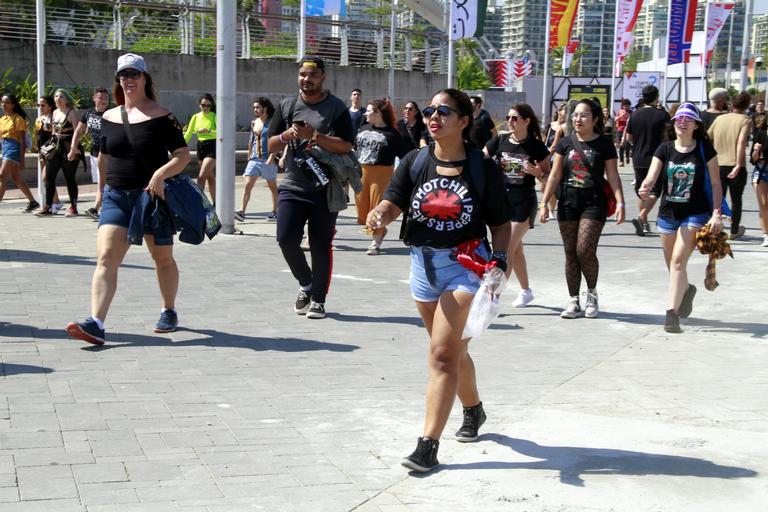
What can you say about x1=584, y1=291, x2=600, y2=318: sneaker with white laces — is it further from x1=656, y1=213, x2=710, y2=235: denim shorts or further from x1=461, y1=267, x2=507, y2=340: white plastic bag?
x1=461, y1=267, x2=507, y2=340: white plastic bag

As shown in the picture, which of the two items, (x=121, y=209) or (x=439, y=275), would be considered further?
(x=121, y=209)

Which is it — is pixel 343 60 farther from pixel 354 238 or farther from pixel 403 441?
pixel 403 441

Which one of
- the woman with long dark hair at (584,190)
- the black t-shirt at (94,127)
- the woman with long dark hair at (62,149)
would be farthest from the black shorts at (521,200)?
the woman with long dark hair at (62,149)

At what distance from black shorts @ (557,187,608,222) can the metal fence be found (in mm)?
16918

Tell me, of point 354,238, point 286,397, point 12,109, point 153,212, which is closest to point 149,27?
point 12,109

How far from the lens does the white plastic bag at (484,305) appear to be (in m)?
4.97

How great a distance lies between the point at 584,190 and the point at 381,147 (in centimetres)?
402

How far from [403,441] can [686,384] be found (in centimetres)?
220

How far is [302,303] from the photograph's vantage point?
879cm

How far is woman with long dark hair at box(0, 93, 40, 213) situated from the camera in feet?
48.3

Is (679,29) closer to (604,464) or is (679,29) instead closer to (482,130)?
(482,130)

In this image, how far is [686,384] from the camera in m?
6.80

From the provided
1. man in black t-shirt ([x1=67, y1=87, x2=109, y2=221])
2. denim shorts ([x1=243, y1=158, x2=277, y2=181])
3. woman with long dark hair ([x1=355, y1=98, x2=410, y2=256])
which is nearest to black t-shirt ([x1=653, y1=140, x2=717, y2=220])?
woman with long dark hair ([x1=355, y1=98, x2=410, y2=256])

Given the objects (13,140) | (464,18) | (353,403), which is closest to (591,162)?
(353,403)
